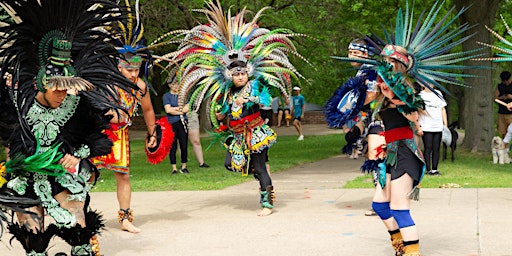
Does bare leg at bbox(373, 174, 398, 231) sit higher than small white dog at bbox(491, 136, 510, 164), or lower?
higher

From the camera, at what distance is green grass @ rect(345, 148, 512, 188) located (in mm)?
12664

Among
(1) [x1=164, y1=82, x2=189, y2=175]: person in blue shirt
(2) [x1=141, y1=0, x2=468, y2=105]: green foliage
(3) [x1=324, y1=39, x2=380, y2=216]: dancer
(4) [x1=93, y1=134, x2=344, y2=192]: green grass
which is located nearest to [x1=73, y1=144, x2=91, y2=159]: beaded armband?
(4) [x1=93, y1=134, x2=344, y2=192]: green grass

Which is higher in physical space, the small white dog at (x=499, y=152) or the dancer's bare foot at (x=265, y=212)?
the dancer's bare foot at (x=265, y=212)

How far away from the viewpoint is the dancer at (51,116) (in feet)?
20.4

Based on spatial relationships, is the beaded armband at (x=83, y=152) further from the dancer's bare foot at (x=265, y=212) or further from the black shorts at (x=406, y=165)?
the dancer's bare foot at (x=265, y=212)

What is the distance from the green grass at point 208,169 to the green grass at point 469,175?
101 inches

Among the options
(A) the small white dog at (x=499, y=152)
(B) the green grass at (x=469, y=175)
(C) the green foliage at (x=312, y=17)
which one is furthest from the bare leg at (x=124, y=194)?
(C) the green foliage at (x=312, y=17)

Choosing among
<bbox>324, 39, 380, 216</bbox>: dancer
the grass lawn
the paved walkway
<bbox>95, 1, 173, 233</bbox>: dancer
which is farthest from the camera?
the grass lawn

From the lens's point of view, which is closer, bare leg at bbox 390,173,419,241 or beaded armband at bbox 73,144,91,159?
beaded armband at bbox 73,144,91,159

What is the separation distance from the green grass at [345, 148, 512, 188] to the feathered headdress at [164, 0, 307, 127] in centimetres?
315

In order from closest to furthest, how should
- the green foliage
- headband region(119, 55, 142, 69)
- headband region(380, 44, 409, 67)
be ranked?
1. headband region(380, 44, 409, 67)
2. headband region(119, 55, 142, 69)
3. the green foliage

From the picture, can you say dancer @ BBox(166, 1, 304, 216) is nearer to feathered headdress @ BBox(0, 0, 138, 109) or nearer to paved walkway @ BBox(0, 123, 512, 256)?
paved walkway @ BBox(0, 123, 512, 256)

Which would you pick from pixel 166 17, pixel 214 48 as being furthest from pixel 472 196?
pixel 166 17

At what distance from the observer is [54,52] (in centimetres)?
623
